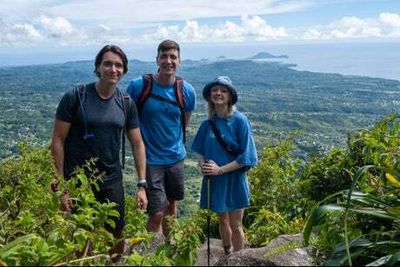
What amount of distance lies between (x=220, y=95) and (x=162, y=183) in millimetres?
1163

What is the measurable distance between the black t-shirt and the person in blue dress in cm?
75

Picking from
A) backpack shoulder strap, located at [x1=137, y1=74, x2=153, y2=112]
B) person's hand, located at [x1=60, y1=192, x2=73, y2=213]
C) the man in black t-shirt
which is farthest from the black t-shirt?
backpack shoulder strap, located at [x1=137, y1=74, x2=153, y2=112]

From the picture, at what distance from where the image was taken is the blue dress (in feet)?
13.5

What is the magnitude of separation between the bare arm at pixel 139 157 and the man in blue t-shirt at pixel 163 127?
0.57 meters

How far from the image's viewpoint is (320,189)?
5.87 m

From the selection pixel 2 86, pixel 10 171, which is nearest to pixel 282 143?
pixel 10 171

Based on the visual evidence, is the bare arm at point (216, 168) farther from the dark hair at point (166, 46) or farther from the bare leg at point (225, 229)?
the dark hair at point (166, 46)

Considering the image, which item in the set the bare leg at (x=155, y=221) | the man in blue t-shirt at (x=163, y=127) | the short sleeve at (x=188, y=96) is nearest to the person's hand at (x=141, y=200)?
the man in blue t-shirt at (x=163, y=127)

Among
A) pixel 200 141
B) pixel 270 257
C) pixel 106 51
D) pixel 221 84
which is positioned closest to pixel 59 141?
pixel 106 51

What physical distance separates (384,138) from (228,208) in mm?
1356

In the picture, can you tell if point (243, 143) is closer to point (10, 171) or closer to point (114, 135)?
point (114, 135)

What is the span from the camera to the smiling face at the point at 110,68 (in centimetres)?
372

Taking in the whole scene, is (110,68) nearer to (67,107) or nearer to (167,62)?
(67,107)

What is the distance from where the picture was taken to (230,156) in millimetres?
4203
